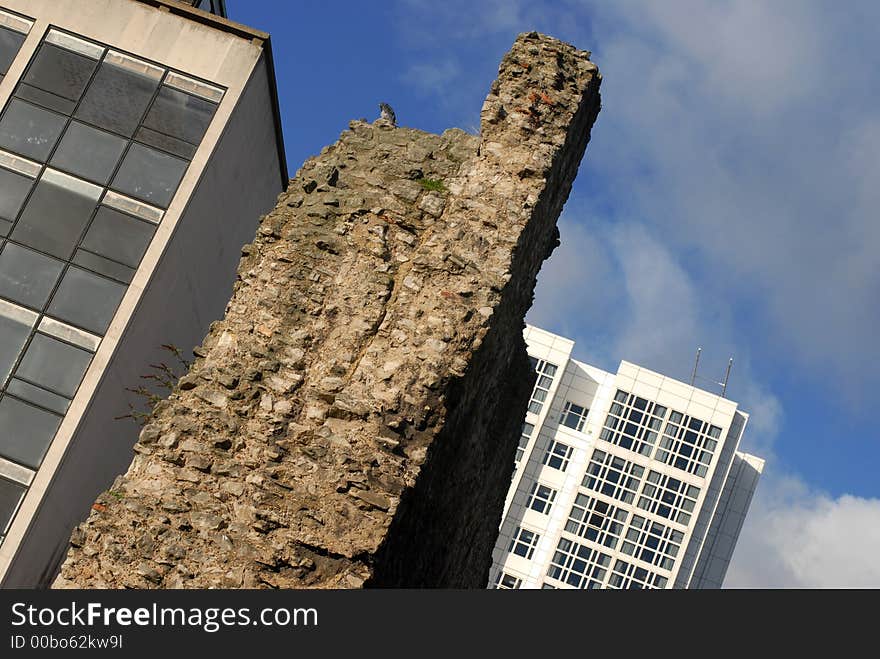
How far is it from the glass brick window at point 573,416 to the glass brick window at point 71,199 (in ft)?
157

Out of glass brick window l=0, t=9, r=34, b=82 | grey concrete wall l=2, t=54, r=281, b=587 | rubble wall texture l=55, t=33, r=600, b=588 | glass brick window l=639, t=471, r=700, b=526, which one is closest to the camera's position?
rubble wall texture l=55, t=33, r=600, b=588

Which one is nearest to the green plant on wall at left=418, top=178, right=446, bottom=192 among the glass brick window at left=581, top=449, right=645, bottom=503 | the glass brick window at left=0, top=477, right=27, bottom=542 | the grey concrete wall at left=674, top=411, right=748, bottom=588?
the glass brick window at left=0, top=477, right=27, bottom=542

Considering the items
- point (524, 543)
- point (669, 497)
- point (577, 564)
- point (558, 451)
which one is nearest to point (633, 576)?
point (577, 564)

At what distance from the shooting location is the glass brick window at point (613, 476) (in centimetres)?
5628

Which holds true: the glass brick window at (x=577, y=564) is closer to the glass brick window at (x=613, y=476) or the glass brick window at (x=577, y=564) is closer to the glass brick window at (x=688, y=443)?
the glass brick window at (x=613, y=476)

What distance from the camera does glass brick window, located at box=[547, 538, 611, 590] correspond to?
54312 mm

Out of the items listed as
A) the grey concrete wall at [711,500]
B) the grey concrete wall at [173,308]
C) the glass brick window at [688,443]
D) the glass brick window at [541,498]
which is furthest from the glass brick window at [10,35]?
the grey concrete wall at [711,500]

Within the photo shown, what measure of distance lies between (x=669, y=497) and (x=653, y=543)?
3294mm

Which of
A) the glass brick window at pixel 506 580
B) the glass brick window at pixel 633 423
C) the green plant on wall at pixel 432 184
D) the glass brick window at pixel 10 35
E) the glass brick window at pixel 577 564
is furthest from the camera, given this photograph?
the glass brick window at pixel 633 423

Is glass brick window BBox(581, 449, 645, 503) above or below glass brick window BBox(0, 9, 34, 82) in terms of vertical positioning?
above

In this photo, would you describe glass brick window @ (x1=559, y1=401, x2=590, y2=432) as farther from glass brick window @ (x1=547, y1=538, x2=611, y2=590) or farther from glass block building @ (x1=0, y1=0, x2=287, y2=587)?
glass block building @ (x1=0, y1=0, x2=287, y2=587)

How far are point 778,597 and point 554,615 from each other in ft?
4.77

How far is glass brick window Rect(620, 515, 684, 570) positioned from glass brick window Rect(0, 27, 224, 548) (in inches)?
1870

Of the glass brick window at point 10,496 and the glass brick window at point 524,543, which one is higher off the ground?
the glass brick window at point 524,543
